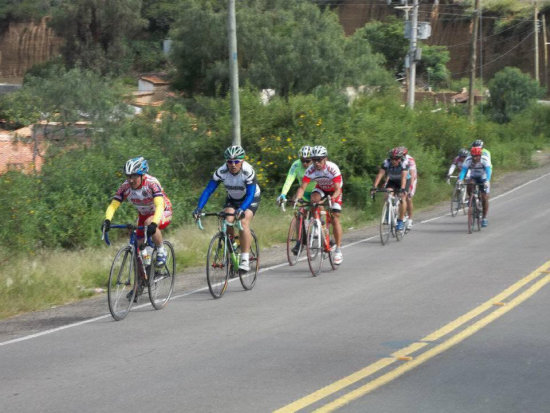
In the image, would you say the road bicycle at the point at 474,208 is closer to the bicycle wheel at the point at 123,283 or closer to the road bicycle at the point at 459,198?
the road bicycle at the point at 459,198

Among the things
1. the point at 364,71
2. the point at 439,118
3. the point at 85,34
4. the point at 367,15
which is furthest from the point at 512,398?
the point at 367,15

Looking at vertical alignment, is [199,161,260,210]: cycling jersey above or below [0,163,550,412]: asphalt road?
above

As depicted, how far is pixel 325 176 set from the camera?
15250 millimetres

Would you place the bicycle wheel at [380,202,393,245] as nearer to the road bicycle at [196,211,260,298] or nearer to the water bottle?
the road bicycle at [196,211,260,298]

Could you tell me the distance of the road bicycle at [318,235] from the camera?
14750mm

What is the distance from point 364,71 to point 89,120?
1969cm

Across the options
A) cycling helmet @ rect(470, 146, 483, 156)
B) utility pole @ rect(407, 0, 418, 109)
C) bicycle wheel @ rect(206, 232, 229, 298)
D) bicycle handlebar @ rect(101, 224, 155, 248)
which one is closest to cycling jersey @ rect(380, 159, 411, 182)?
cycling helmet @ rect(470, 146, 483, 156)

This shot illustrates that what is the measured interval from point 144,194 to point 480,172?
11578 millimetres

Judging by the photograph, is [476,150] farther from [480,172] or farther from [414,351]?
[414,351]

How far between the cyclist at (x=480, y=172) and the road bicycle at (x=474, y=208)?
0.37 ft

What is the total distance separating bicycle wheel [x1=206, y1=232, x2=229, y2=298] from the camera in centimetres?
1262

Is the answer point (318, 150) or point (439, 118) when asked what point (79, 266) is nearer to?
point (318, 150)

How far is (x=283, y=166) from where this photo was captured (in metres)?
26.0

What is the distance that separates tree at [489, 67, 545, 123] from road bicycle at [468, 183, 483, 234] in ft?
121
